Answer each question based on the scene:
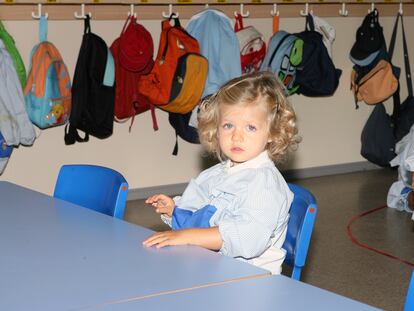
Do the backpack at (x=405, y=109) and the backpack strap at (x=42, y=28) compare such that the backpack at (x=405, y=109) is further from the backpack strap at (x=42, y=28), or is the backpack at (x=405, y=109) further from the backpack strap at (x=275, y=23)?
the backpack strap at (x=42, y=28)

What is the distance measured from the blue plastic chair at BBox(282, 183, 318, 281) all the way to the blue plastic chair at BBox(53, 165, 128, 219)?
0.56 meters

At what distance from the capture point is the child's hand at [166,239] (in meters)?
2.10

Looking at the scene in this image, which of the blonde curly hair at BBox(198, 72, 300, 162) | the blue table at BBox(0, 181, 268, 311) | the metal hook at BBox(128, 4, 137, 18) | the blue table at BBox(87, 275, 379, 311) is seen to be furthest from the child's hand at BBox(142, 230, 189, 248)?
the metal hook at BBox(128, 4, 137, 18)

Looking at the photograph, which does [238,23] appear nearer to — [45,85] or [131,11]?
[131,11]

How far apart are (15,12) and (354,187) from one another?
111 inches

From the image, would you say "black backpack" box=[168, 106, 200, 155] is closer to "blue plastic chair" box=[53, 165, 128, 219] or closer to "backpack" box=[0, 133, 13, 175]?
"backpack" box=[0, 133, 13, 175]

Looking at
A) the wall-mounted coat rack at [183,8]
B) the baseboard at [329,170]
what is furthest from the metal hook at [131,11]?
the baseboard at [329,170]

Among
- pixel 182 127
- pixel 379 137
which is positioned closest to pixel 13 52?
pixel 182 127

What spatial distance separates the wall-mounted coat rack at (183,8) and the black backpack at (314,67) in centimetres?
21

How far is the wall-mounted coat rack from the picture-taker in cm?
507

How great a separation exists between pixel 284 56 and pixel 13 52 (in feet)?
6.57

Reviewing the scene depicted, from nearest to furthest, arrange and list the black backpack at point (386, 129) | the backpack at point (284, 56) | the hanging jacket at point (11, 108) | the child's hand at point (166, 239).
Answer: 1. the child's hand at point (166, 239)
2. the hanging jacket at point (11, 108)
3. the backpack at point (284, 56)
4. the black backpack at point (386, 129)

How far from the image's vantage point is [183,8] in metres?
5.72

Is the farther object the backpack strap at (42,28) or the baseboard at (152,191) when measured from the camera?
the baseboard at (152,191)
